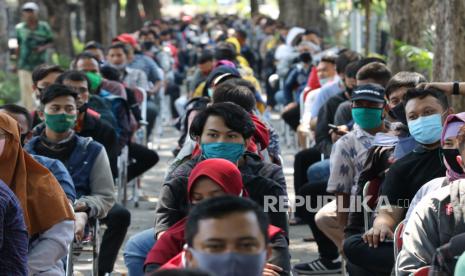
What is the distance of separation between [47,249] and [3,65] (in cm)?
1303

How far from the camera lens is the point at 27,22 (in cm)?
2320

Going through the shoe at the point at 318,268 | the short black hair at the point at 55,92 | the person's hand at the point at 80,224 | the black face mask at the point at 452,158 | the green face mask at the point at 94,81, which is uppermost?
the short black hair at the point at 55,92

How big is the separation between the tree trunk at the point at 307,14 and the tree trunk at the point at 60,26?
10.6 metres

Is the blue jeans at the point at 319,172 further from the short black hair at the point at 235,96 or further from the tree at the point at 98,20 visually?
the tree at the point at 98,20

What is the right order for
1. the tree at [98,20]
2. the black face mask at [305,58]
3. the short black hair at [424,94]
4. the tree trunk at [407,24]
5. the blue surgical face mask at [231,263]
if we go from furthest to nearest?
the tree at [98,20] < the black face mask at [305,58] < the tree trunk at [407,24] < the short black hair at [424,94] < the blue surgical face mask at [231,263]

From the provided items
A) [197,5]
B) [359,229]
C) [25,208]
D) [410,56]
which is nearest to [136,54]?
[410,56]

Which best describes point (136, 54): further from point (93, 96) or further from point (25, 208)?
point (25, 208)

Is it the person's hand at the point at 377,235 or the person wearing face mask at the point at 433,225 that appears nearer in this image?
the person wearing face mask at the point at 433,225


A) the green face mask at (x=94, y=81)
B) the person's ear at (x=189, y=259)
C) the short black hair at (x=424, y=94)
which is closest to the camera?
the person's ear at (x=189, y=259)

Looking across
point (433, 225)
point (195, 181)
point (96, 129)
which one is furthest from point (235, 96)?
point (433, 225)

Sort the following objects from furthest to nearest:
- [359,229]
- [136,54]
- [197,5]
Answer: [197,5]
[136,54]
[359,229]

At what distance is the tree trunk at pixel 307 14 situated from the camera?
40281 millimetres

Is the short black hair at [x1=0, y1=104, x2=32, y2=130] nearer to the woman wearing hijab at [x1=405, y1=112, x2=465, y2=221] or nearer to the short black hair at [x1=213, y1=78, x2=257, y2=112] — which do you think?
the short black hair at [x1=213, y1=78, x2=257, y2=112]

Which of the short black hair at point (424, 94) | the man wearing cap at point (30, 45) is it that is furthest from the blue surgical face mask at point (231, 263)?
the man wearing cap at point (30, 45)
